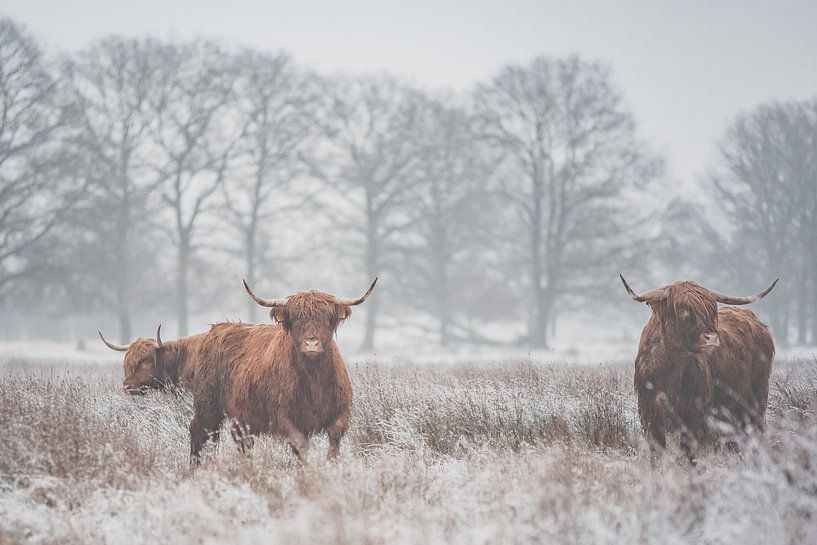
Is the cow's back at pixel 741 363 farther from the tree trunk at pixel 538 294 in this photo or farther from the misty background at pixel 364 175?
the tree trunk at pixel 538 294

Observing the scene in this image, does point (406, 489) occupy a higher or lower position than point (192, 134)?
lower

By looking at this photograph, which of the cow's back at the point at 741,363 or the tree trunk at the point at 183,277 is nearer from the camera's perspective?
the cow's back at the point at 741,363

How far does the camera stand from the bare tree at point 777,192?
2481cm

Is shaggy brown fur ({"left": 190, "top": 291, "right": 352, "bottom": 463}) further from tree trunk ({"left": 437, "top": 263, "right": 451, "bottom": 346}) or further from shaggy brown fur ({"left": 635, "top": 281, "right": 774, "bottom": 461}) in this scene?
tree trunk ({"left": 437, "top": 263, "right": 451, "bottom": 346})

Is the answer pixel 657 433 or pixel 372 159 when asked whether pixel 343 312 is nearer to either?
pixel 657 433

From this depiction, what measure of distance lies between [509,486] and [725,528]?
115cm

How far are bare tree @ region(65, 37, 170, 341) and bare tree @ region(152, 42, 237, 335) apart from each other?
405mm

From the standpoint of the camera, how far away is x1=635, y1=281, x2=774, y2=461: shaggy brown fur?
18.2ft

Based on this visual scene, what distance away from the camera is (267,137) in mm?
23625

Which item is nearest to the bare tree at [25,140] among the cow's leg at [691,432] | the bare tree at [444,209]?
the bare tree at [444,209]

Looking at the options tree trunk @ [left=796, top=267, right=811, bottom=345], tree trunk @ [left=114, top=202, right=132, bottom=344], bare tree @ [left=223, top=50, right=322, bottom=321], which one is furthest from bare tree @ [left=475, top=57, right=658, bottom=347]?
tree trunk @ [left=114, top=202, right=132, bottom=344]

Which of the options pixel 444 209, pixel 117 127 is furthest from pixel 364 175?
pixel 117 127

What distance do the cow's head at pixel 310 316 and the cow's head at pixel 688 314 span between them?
7.18ft

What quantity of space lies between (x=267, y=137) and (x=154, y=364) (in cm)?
1693
